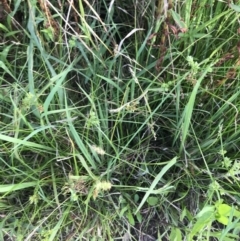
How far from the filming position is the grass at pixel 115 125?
2.92ft

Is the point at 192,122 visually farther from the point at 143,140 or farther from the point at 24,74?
the point at 24,74

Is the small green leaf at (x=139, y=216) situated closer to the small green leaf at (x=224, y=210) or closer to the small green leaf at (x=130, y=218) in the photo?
the small green leaf at (x=130, y=218)

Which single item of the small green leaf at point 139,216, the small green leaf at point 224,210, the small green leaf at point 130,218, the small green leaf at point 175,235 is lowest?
the small green leaf at point 139,216

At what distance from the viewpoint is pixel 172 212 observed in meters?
0.98

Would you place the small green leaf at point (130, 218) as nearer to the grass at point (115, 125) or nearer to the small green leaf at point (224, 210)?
the grass at point (115, 125)

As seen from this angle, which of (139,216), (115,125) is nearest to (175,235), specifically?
(139,216)

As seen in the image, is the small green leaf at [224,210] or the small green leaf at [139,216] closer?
the small green leaf at [224,210]

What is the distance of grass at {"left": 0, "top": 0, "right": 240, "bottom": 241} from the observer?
2.92ft

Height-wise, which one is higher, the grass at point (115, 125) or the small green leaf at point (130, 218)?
the grass at point (115, 125)

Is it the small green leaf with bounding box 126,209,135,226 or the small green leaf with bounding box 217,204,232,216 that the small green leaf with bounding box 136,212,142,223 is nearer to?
the small green leaf with bounding box 126,209,135,226

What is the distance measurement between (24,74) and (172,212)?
0.47 metres

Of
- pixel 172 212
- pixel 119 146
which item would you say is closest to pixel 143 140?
pixel 119 146

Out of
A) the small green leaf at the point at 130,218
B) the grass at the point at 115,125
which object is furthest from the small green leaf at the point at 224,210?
the small green leaf at the point at 130,218

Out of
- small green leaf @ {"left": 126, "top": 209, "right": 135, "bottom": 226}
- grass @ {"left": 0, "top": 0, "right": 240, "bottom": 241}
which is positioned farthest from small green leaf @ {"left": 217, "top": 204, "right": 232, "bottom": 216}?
small green leaf @ {"left": 126, "top": 209, "right": 135, "bottom": 226}
